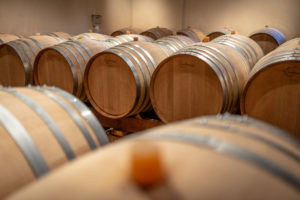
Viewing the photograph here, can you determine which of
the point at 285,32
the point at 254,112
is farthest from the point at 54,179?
the point at 285,32

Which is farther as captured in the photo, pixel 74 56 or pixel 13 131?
pixel 74 56

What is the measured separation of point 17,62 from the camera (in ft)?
11.9

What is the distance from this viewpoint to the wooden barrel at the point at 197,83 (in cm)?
244

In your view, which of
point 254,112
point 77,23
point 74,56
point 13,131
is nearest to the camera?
point 13,131

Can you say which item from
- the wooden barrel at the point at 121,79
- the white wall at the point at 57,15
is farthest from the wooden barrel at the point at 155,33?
the wooden barrel at the point at 121,79

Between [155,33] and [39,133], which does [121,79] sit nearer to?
[39,133]

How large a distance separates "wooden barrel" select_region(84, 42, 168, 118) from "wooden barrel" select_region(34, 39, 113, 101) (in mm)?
191

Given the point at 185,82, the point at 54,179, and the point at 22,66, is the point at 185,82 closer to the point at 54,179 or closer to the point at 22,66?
the point at 54,179

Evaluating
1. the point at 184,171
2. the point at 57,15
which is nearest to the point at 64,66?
the point at 184,171

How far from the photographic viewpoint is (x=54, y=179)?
0.79m

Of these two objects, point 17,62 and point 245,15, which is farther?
point 245,15

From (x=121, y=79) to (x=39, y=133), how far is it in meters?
1.71

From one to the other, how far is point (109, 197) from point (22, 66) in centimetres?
339

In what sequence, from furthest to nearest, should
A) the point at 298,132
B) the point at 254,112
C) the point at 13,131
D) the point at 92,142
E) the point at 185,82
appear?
the point at 185,82, the point at 254,112, the point at 298,132, the point at 92,142, the point at 13,131
